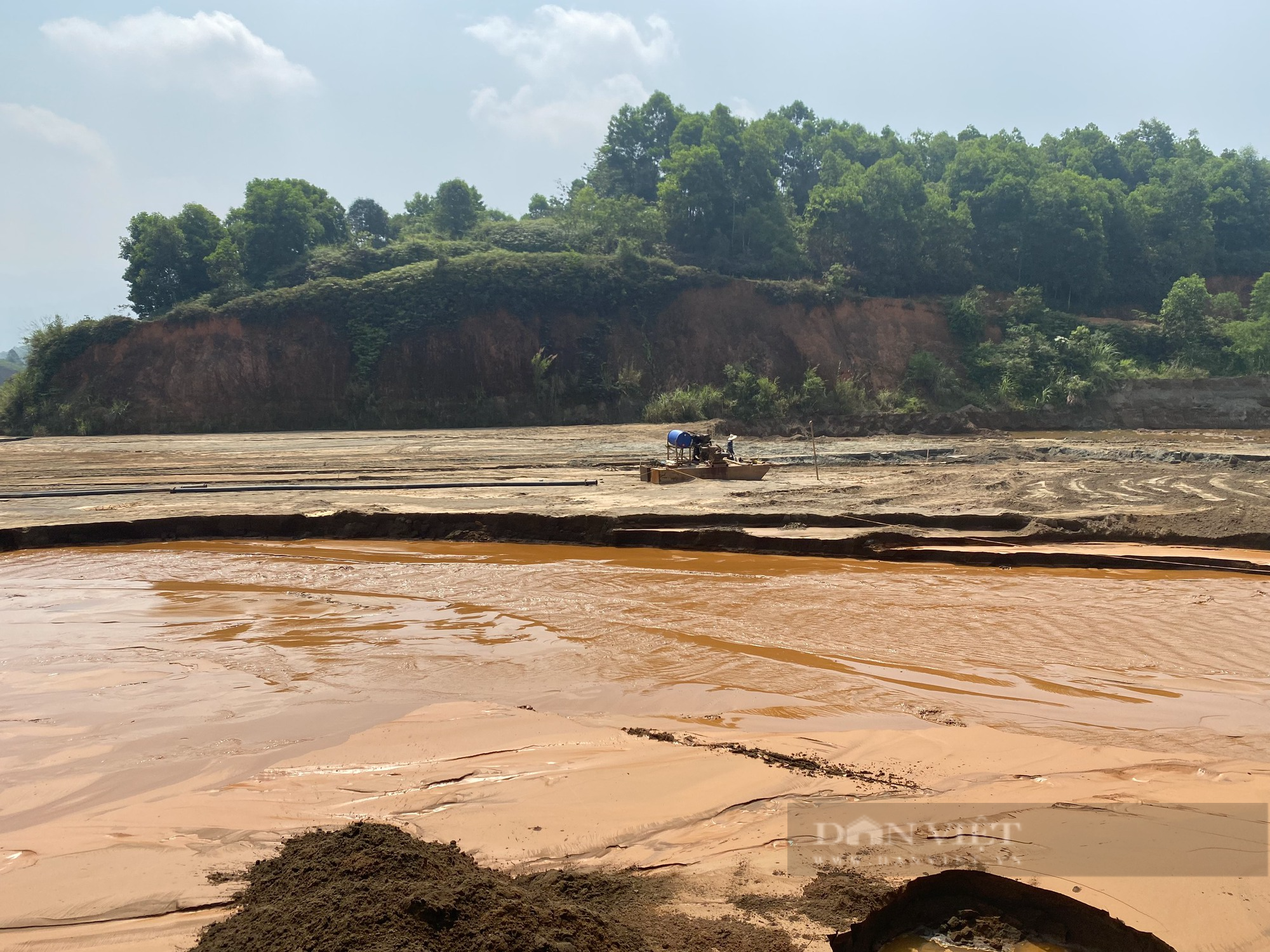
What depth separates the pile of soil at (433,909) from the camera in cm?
314

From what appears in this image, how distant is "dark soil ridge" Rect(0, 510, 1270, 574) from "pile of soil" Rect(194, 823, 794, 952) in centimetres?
938

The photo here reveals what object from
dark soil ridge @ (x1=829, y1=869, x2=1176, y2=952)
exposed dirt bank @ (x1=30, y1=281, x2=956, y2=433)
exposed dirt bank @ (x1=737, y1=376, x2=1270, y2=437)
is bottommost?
dark soil ridge @ (x1=829, y1=869, x2=1176, y2=952)

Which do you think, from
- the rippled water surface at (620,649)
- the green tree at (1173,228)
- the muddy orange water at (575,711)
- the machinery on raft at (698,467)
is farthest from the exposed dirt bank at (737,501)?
the green tree at (1173,228)

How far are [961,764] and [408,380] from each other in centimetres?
3467

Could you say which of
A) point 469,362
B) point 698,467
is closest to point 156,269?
point 469,362

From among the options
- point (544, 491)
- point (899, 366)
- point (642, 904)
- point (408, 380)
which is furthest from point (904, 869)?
point (899, 366)

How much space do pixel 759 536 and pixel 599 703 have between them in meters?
6.76

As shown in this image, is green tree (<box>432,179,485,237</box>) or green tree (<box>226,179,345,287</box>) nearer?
green tree (<box>226,179,345,287</box>)

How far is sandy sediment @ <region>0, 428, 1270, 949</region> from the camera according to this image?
420cm

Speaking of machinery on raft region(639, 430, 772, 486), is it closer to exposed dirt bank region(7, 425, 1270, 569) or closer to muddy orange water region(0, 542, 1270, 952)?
exposed dirt bank region(7, 425, 1270, 569)

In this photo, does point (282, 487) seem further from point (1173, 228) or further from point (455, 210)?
point (1173, 228)

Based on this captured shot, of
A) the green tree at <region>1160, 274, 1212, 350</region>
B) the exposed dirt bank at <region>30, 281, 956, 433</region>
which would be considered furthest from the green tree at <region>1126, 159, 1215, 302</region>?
the exposed dirt bank at <region>30, 281, 956, 433</region>

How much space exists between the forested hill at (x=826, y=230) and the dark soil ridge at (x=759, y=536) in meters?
29.0

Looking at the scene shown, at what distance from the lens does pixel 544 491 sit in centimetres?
1744
